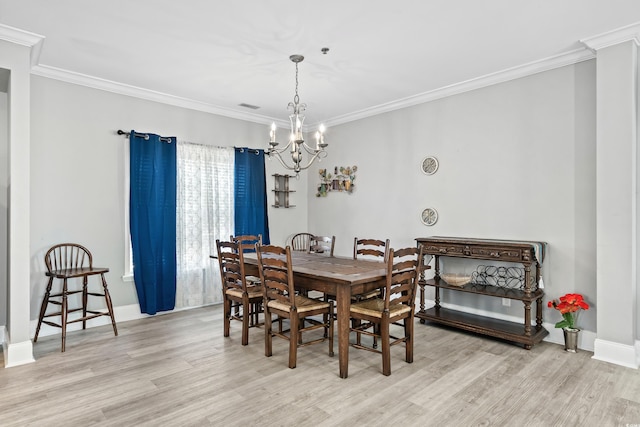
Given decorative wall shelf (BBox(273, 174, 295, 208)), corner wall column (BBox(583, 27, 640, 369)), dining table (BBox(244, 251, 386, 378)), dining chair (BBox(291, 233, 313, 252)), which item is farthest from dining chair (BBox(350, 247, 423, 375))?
decorative wall shelf (BBox(273, 174, 295, 208))

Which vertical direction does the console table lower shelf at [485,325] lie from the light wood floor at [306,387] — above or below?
above

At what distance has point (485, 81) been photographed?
416cm

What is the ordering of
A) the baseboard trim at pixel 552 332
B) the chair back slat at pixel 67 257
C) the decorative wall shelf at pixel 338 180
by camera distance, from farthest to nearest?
the decorative wall shelf at pixel 338 180
the chair back slat at pixel 67 257
the baseboard trim at pixel 552 332

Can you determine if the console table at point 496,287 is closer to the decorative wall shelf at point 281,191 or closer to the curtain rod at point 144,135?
the decorative wall shelf at point 281,191

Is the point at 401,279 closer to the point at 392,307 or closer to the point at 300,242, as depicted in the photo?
the point at 392,307

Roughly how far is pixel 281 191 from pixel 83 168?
270 centimetres

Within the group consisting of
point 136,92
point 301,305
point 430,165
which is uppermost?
point 136,92

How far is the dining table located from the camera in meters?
2.87

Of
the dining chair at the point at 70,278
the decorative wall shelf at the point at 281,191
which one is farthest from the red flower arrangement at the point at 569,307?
the dining chair at the point at 70,278

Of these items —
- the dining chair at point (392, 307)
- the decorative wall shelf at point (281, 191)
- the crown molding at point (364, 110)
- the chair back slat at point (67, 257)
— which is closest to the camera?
the dining chair at point (392, 307)

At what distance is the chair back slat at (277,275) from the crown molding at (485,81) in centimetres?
284

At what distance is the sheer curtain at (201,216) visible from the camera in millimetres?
4910

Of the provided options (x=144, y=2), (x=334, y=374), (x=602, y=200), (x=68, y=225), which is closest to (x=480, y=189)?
(x=602, y=200)

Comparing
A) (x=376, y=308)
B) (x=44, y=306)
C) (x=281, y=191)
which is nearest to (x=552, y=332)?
(x=376, y=308)
